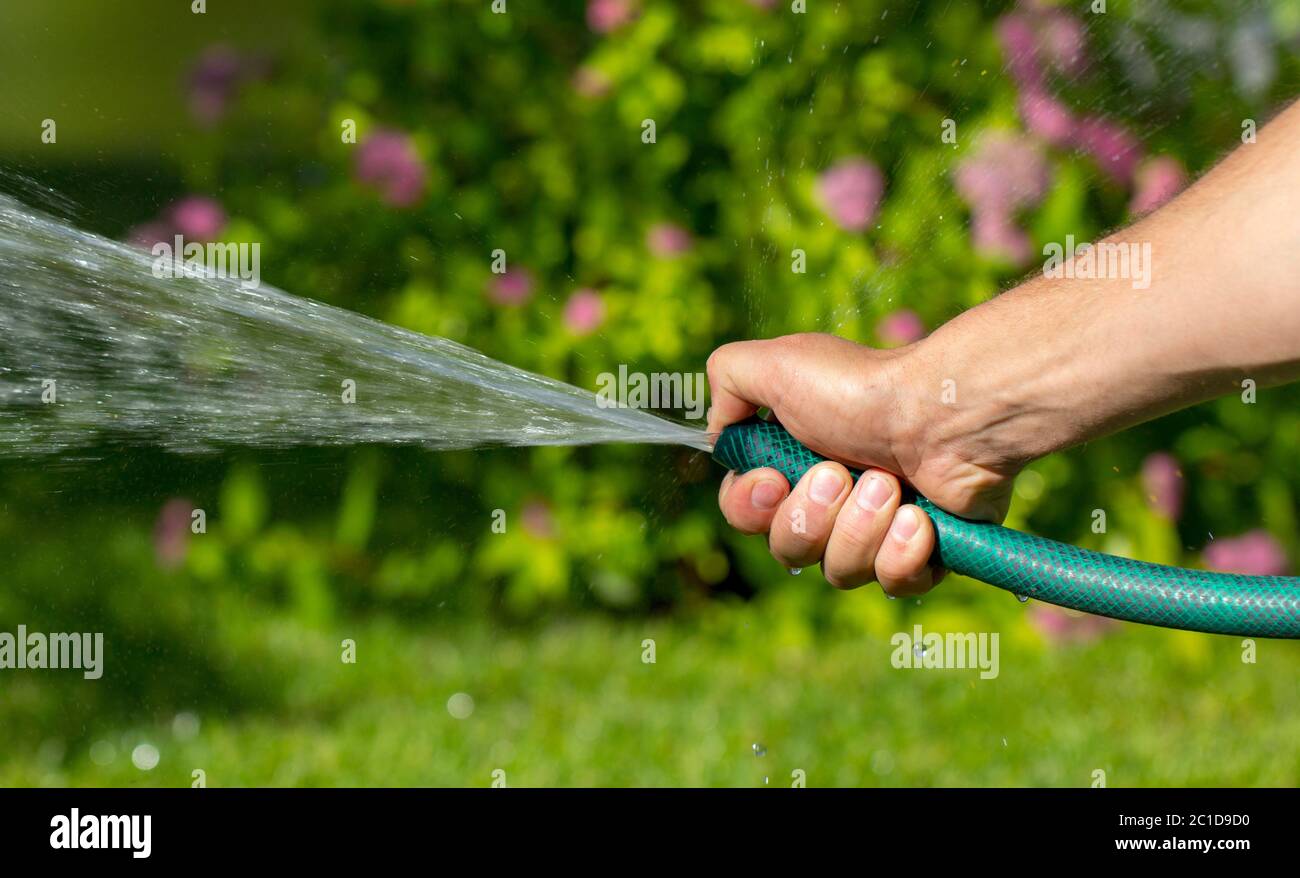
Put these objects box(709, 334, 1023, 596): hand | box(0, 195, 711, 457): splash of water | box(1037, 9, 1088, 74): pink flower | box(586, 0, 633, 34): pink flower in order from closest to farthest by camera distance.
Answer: box(709, 334, 1023, 596): hand < box(0, 195, 711, 457): splash of water < box(1037, 9, 1088, 74): pink flower < box(586, 0, 633, 34): pink flower

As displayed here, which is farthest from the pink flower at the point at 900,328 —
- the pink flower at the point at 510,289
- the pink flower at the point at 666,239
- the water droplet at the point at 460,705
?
the water droplet at the point at 460,705

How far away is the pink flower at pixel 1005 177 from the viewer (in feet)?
12.2

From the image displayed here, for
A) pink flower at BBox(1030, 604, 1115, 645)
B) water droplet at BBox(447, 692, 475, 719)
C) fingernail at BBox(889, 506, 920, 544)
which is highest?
fingernail at BBox(889, 506, 920, 544)

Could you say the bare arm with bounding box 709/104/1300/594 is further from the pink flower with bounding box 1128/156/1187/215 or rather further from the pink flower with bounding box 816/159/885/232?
the pink flower with bounding box 1128/156/1187/215

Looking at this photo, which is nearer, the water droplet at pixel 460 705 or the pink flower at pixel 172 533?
the water droplet at pixel 460 705

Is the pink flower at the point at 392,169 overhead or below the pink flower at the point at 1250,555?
overhead

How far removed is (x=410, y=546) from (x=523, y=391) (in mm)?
1830

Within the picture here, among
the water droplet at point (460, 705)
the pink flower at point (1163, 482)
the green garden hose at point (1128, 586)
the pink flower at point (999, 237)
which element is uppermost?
the pink flower at point (999, 237)

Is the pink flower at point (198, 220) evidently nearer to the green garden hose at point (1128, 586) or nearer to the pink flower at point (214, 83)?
the pink flower at point (214, 83)

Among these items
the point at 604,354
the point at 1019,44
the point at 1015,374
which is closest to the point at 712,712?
the point at 604,354

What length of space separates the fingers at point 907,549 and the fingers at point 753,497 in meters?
0.16

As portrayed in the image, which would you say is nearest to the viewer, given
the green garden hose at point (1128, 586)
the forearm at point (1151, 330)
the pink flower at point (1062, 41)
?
the forearm at point (1151, 330)

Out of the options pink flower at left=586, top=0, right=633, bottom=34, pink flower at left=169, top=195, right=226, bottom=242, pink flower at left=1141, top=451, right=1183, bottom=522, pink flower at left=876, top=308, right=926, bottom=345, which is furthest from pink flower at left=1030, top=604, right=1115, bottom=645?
pink flower at left=169, top=195, right=226, bottom=242

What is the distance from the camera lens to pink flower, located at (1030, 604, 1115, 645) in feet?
12.8
